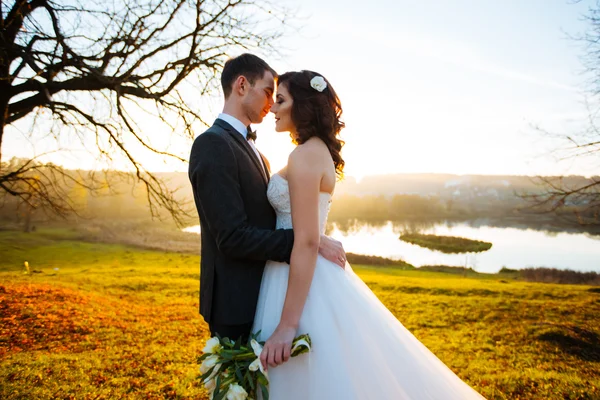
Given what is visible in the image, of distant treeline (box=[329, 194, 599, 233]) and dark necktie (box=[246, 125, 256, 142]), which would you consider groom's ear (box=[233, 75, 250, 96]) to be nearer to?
dark necktie (box=[246, 125, 256, 142])

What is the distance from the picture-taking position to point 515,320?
1148 cm

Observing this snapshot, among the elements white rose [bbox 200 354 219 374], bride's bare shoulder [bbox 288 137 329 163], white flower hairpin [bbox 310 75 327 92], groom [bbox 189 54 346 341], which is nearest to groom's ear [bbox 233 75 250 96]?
groom [bbox 189 54 346 341]

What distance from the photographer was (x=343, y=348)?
6.24 ft

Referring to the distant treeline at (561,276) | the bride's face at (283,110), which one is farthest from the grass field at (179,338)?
the distant treeline at (561,276)

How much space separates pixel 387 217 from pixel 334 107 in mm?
78750

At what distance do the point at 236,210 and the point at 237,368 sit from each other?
754 mm

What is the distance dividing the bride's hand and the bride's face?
3.55 ft

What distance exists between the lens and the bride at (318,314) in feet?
6.13

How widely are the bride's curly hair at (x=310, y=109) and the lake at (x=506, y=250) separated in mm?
36257

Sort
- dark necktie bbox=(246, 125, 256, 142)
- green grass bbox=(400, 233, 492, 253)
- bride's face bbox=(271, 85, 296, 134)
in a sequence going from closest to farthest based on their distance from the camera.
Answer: bride's face bbox=(271, 85, 296, 134)
dark necktie bbox=(246, 125, 256, 142)
green grass bbox=(400, 233, 492, 253)

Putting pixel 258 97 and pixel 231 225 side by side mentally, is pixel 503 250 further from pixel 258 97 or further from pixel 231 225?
pixel 231 225

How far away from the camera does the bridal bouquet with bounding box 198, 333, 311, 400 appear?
1805 mm

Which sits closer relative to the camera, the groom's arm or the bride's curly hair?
the groom's arm

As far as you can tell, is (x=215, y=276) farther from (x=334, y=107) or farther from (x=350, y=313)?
(x=334, y=107)
